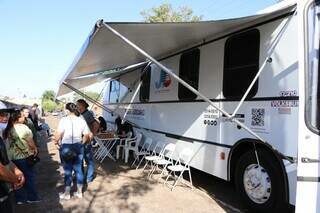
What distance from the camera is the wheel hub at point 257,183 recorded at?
486 cm

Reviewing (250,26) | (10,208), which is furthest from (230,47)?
(10,208)

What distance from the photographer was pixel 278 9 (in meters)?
4.70

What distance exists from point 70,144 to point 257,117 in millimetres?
2808

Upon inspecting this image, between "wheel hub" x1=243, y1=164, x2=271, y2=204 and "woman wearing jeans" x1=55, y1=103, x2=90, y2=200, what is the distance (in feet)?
8.34

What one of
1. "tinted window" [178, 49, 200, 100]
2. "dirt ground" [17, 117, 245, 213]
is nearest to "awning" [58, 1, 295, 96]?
"tinted window" [178, 49, 200, 100]

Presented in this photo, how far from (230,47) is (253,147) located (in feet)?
5.22

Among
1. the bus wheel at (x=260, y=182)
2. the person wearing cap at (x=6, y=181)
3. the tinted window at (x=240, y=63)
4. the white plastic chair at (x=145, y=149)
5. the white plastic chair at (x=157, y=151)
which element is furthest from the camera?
the white plastic chair at (x=145, y=149)

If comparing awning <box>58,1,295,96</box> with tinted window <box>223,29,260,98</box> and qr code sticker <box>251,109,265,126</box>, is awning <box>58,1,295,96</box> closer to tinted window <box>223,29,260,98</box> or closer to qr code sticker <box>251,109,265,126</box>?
tinted window <box>223,29,260,98</box>

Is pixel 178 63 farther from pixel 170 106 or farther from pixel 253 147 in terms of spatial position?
pixel 253 147

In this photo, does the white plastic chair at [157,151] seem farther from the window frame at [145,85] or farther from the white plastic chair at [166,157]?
the window frame at [145,85]

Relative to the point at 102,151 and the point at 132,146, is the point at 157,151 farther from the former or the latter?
the point at 102,151

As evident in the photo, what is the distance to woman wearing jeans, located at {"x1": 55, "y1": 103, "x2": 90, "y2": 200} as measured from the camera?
5.81 metres

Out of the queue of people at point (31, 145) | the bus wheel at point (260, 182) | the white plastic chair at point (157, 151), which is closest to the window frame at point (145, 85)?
the white plastic chair at point (157, 151)

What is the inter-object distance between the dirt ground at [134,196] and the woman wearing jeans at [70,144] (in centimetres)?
31
